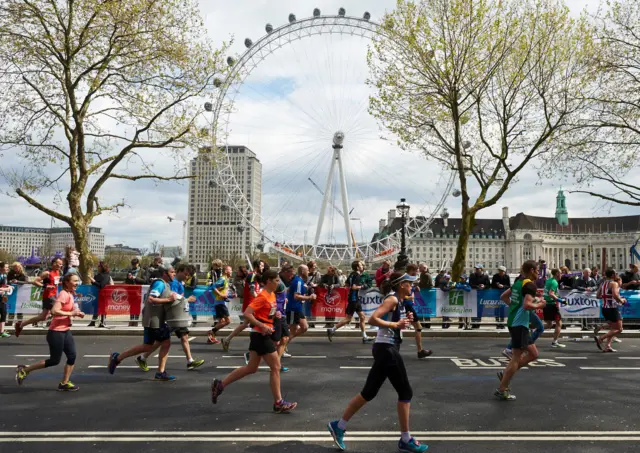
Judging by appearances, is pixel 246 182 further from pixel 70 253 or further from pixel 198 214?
pixel 198 214

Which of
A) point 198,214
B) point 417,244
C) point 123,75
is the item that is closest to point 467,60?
point 123,75

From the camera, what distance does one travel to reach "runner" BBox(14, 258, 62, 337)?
10484mm

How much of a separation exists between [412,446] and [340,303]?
37.8 ft

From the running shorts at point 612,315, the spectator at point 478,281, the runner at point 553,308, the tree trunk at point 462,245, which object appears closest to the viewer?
the running shorts at point 612,315

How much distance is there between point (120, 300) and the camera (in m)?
16.7

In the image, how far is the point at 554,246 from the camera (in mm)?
171375

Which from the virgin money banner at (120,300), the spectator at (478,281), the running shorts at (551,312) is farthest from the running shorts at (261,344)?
the spectator at (478,281)

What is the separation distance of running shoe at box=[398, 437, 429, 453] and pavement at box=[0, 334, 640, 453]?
0.70 feet

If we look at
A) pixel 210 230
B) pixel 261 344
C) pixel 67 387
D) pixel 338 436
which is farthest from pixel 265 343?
pixel 210 230

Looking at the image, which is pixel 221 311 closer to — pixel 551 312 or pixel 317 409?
pixel 317 409

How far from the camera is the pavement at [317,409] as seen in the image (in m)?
5.60

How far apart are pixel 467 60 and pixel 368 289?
30.4ft

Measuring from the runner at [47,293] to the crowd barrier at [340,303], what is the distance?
3.87 meters

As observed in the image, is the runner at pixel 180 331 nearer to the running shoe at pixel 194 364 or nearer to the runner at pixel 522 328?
the running shoe at pixel 194 364
